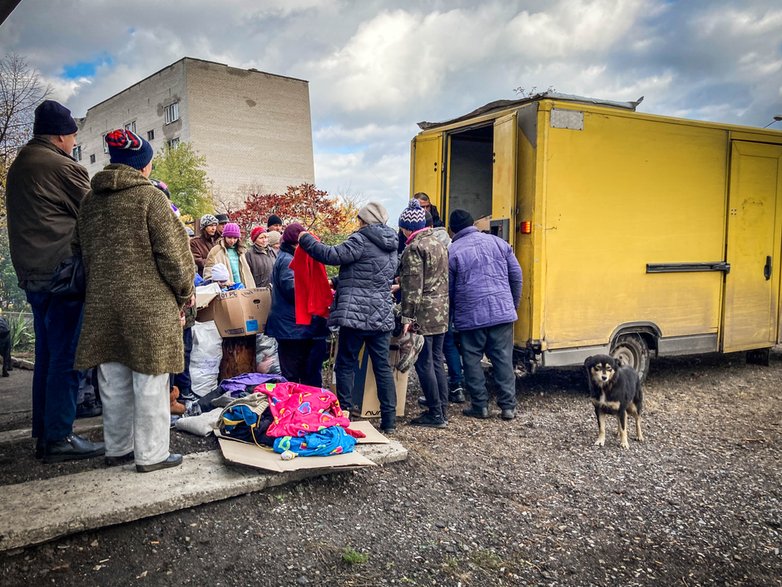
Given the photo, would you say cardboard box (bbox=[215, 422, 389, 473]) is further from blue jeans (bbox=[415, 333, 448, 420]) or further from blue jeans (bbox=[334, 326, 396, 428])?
blue jeans (bbox=[415, 333, 448, 420])

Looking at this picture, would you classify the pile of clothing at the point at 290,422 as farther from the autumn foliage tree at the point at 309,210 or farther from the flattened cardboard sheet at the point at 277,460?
the autumn foliage tree at the point at 309,210

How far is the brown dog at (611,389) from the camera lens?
482 cm

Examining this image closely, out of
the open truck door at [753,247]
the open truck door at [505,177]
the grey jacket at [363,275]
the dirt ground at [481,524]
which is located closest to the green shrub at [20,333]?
the dirt ground at [481,524]

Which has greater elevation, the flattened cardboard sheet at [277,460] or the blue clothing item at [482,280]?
the blue clothing item at [482,280]

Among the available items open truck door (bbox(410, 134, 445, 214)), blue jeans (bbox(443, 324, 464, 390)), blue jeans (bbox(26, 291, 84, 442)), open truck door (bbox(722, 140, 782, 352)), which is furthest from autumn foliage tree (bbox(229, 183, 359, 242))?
blue jeans (bbox(26, 291, 84, 442))

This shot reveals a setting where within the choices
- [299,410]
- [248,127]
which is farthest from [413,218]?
[248,127]

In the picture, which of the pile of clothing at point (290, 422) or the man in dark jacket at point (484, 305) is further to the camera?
the man in dark jacket at point (484, 305)

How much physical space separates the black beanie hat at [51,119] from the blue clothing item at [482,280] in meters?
3.43

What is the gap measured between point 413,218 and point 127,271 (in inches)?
107

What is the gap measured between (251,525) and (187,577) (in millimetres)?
512

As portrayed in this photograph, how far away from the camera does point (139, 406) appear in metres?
3.40

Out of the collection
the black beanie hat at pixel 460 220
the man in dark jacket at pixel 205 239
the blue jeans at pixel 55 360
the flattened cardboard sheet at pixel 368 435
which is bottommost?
the flattened cardboard sheet at pixel 368 435

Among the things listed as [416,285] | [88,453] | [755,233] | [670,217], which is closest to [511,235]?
[416,285]

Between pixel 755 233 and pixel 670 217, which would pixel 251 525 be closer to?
pixel 670 217
